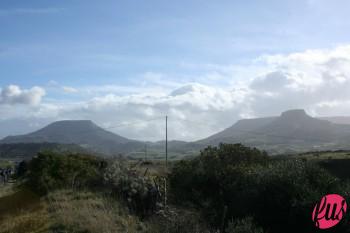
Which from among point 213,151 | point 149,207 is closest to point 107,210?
point 149,207

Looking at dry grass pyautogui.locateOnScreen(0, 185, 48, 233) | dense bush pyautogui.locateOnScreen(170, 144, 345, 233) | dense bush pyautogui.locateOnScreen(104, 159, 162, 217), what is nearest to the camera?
dry grass pyautogui.locateOnScreen(0, 185, 48, 233)

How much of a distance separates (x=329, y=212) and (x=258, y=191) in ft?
19.2

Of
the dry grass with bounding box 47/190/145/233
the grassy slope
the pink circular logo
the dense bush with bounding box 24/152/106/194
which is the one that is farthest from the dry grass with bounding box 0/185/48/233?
the pink circular logo

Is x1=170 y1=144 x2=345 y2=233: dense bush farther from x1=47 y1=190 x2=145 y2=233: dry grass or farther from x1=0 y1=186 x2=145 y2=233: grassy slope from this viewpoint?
x1=0 y1=186 x2=145 y2=233: grassy slope

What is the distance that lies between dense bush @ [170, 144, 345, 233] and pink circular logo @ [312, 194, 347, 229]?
1672 millimetres

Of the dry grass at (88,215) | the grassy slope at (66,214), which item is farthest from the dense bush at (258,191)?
the grassy slope at (66,214)

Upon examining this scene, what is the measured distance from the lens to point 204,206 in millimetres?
21844

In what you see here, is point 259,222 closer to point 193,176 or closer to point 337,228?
→ point 337,228

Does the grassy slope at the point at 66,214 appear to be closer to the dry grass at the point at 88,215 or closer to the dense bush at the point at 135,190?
the dry grass at the point at 88,215

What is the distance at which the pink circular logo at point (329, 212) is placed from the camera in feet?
47.1

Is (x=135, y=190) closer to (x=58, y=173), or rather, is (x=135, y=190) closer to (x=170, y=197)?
(x=170, y=197)

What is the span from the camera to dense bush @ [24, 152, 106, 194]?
72.0 feet

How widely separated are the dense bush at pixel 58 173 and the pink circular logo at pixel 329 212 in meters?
11.5

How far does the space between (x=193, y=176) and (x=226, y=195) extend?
3051 mm
